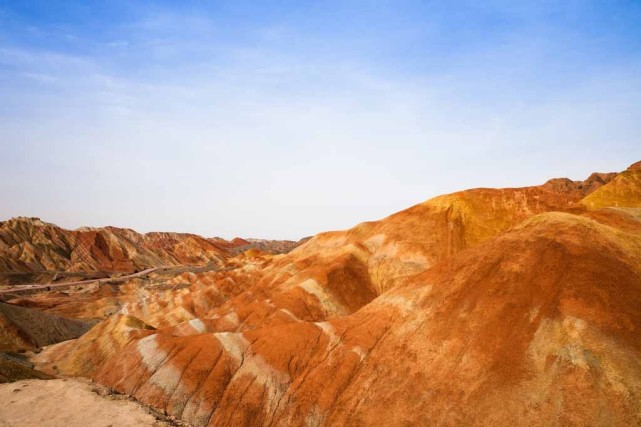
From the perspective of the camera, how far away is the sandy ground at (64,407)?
24000mm

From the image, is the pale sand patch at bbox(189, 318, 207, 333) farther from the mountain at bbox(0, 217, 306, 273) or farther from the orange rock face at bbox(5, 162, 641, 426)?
the mountain at bbox(0, 217, 306, 273)

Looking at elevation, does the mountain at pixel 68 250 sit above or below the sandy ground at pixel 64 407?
above

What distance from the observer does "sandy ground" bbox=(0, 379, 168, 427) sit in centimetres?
2400

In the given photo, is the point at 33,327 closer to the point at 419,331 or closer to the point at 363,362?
the point at 363,362

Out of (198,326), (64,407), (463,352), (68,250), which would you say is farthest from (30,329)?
(68,250)

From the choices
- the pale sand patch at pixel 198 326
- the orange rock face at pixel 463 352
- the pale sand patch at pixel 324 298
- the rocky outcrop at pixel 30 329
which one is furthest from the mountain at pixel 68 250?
the orange rock face at pixel 463 352

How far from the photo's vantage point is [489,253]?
99.9 ft

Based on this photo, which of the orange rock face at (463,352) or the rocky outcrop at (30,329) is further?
the rocky outcrop at (30,329)

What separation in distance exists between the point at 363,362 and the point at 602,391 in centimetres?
1433

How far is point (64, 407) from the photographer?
85.0 feet

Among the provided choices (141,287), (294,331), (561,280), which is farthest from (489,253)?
(141,287)

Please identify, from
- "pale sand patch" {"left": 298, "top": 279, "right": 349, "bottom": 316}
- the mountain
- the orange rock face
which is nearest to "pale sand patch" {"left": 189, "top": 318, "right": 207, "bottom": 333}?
the orange rock face

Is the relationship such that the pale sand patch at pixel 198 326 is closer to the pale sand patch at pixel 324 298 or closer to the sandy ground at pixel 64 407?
the pale sand patch at pixel 324 298

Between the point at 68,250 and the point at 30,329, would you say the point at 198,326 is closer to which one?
the point at 30,329
